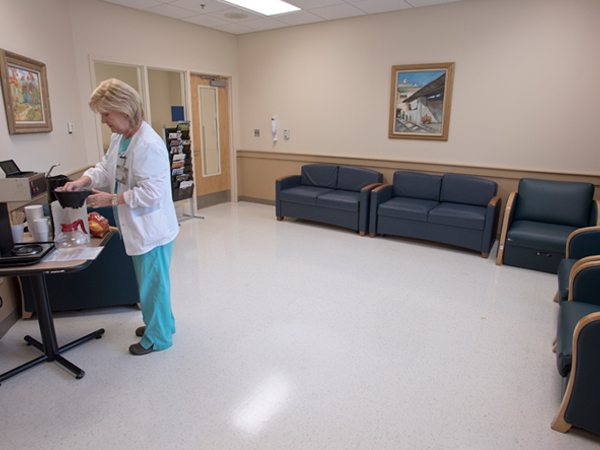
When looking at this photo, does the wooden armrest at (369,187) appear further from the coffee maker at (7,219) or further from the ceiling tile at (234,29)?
the coffee maker at (7,219)

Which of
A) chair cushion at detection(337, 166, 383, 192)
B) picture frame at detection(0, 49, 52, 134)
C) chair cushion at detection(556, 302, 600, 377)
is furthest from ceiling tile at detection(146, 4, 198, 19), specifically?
chair cushion at detection(556, 302, 600, 377)

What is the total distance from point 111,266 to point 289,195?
3.10m

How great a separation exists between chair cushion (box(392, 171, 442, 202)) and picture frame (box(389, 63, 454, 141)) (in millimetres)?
522

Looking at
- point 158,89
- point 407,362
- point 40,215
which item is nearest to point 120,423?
point 40,215

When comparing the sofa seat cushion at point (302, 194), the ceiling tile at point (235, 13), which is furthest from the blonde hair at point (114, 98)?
the ceiling tile at point (235, 13)

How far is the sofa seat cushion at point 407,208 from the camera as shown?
4.69 m

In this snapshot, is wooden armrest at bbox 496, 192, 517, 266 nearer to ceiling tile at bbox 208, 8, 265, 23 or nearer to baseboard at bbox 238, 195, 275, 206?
baseboard at bbox 238, 195, 275, 206

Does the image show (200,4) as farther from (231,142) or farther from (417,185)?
(417,185)

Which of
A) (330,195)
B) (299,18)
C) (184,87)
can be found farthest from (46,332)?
(299,18)

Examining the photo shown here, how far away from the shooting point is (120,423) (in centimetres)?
201

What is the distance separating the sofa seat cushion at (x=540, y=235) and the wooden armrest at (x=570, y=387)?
7.46ft

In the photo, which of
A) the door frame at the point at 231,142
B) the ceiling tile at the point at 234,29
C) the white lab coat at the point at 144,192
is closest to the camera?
the white lab coat at the point at 144,192

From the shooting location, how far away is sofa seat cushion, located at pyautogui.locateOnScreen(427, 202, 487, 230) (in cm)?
434

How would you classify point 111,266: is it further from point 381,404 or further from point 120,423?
point 381,404
